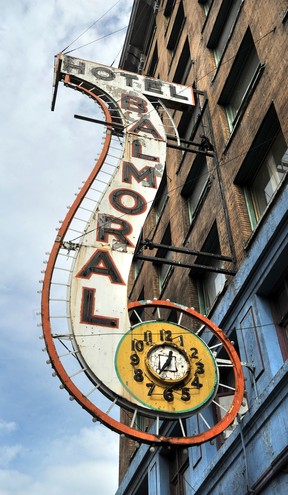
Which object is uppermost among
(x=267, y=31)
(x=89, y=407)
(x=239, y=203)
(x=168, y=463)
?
(x=267, y=31)

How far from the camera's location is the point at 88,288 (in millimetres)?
11828

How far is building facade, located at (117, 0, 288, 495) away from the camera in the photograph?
433 inches

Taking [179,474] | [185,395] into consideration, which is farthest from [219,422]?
[179,474]

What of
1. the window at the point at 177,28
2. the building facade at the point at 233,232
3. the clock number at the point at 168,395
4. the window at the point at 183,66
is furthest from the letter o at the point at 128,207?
the window at the point at 177,28

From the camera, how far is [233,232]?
48.1 feet

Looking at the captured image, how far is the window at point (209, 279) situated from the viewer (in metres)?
16.2

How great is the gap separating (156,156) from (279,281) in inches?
217

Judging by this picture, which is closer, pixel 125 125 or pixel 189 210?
pixel 125 125

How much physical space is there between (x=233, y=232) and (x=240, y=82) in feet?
16.5

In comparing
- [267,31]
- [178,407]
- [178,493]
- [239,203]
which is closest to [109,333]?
[178,407]

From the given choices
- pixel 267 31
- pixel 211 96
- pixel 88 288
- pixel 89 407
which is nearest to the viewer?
pixel 89 407

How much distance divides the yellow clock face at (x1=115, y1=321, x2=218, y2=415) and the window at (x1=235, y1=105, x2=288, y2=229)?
4320 millimetres

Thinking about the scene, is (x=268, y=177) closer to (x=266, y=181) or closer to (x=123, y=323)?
(x=266, y=181)

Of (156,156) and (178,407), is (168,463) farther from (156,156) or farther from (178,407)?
(156,156)
